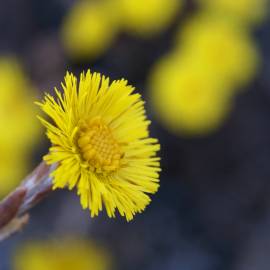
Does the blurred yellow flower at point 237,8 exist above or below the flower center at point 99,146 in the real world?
above

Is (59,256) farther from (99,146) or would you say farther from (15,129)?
(99,146)

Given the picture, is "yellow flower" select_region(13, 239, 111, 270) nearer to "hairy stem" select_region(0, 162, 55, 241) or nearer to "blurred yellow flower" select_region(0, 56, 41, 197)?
"blurred yellow flower" select_region(0, 56, 41, 197)

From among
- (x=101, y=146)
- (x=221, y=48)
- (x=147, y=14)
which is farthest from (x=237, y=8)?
(x=101, y=146)

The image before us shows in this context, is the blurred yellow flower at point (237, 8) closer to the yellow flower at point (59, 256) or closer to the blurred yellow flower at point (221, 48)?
the blurred yellow flower at point (221, 48)

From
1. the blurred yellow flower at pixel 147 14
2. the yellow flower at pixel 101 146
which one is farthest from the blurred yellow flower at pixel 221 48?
the yellow flower at pixel 101 146

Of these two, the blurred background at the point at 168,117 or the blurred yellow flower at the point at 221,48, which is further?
the blurred yellow flower at the point at 221,48
